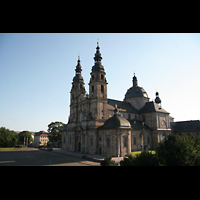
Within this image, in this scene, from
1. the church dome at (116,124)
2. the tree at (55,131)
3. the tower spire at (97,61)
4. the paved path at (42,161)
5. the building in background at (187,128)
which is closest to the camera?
the paved path at (42,161)

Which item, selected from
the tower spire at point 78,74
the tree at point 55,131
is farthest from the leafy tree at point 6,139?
the tower spire at point 78,74

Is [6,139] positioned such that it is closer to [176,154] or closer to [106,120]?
[106,120]

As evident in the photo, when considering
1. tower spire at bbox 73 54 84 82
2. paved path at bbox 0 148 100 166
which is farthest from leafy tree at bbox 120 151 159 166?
tower spire at bbox 73 54 84 82

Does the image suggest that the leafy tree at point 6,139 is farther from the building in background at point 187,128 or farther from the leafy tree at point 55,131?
the building in background at point 187,128

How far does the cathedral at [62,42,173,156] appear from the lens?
1450 inches

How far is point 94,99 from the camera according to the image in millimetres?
41375

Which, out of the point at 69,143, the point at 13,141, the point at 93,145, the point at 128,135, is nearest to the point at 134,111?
the point at 128,135

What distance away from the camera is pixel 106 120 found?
40531 millimetres

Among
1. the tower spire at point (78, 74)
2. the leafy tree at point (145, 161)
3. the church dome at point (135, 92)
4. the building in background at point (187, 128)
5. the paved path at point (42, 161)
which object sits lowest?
the paved path at point (42, 161)

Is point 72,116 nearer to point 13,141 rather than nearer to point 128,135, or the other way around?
point 128,135

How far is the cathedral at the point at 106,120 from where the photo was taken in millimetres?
36838

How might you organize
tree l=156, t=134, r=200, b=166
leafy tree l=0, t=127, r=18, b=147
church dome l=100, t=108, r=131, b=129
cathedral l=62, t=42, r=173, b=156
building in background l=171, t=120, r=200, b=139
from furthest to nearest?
1. leafy tree l=0, t=127, r=18, b=147
2. building in background l=171, t=120, r=200, b=139
3. cathedral l=62, t=42, r=173, b=156
4. church dome l=100, t=108, r=131, b=129
5. tree l=156, t=134, r=200, b=166

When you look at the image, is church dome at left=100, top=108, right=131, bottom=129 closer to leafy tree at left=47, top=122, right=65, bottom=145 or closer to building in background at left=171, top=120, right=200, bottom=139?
building in background at left=171, top=120, right=200, bottom=139

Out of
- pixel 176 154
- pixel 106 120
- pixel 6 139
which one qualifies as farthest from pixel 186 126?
pixel 6 139
